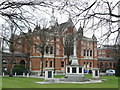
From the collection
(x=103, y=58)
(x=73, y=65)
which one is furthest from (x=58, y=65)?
(x=73, y=65)

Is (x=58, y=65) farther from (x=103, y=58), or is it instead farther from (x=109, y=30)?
(x=109, y=30)

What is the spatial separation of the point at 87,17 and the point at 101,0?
4.35 ft

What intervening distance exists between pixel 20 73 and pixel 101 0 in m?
35.1

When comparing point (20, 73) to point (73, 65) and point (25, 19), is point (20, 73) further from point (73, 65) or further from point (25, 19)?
point (25, 19)

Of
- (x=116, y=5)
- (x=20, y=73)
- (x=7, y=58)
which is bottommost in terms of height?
(x=20, y=73)

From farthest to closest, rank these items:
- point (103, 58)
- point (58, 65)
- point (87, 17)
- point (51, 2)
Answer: point (103, 58) → point (58, 65) → point (87, 17) → point (51, 2)

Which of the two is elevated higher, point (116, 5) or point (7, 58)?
point (116, 5)

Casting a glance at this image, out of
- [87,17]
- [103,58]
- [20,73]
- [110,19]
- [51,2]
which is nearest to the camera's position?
[51,2]

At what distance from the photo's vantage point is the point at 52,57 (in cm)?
5625

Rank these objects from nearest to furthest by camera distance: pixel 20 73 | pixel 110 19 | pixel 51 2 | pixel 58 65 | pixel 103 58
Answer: pixel 51 2 < pixel 110 19 < pixel 20 73 < pixel 58 65 < pixel 103 58

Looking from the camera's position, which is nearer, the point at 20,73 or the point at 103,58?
the point at 20,73

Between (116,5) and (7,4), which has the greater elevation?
(116,5)

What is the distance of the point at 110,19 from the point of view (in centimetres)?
1271

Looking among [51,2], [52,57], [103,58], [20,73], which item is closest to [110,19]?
[51,2]
